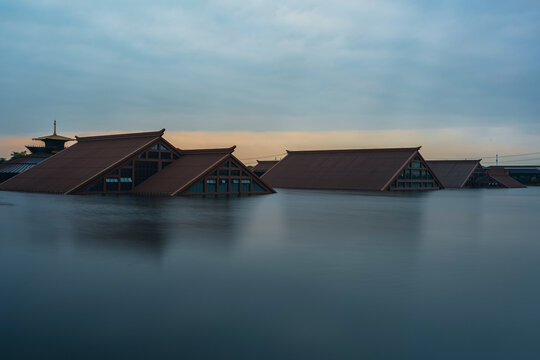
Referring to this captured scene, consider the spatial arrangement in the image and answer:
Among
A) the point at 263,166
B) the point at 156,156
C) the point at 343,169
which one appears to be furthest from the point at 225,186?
the point at 263,166

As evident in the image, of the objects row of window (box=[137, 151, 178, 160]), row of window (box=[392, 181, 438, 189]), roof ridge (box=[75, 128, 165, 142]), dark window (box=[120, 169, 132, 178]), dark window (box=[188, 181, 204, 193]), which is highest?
roof ridge (box=[75, 128, 165, 142])

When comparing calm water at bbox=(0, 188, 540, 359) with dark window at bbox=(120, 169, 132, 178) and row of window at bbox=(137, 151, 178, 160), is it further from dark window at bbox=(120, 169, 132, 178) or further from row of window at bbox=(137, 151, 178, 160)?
row of window at bbox=(137, 151, 178, 160)

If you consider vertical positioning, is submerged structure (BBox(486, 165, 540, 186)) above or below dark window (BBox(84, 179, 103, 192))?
above

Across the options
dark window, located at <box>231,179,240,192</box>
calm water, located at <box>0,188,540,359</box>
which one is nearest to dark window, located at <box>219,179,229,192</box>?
dark window, located at <box>231,179,240,192</box>

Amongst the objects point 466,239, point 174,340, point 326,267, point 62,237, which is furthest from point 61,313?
point 466,239

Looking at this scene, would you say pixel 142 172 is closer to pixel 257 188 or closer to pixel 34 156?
pixel 257 188

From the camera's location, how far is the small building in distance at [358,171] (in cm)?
10162

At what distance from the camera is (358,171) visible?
106 meters

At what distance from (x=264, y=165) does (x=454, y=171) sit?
5672 cm

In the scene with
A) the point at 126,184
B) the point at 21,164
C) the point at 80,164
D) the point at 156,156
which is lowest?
the point at 126,184

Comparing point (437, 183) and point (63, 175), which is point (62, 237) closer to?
point (63, 175)

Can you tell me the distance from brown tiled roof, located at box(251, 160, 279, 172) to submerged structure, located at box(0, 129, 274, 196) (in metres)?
63.7

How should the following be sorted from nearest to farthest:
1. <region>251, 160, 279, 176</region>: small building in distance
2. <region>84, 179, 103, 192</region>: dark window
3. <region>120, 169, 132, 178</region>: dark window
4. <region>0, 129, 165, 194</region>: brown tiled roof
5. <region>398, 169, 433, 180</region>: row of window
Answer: <region>84, 179, 103, 192</region>: dark window → <region>0, 129, 165, 194</region>: brown tiled roof → <region>120, 169, 132, 178</region>: dark window → <region>398, 169, 433, 180</region>: row of window → <region>251, 160, 279, 176</region>: small building in distance

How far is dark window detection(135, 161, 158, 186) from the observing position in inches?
2936
